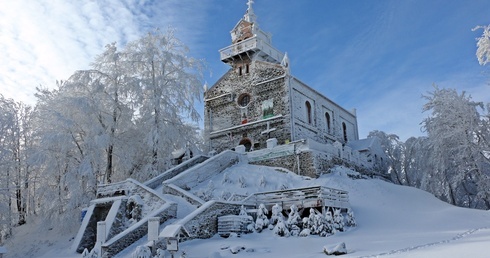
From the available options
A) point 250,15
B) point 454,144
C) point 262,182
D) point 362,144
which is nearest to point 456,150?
point 454,144

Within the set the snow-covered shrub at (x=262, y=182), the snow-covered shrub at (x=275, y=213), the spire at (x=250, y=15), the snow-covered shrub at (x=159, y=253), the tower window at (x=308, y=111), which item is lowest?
the snow-covered shrub at (x=159, y=253)

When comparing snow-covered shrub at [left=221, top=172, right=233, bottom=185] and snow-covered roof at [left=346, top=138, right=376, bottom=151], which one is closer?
snow-covered shrub at [left=221, top=172, right=233, bottom=185]

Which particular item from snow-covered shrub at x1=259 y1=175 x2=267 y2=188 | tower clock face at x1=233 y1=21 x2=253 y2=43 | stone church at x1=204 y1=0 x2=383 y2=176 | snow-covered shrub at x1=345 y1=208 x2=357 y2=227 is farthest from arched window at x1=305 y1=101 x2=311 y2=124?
snow-covered shrub at x1=345 y1=208 x2=357 y2=227

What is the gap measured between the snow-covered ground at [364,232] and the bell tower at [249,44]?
10.2 metres

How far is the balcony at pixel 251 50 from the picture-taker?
31.1 meters

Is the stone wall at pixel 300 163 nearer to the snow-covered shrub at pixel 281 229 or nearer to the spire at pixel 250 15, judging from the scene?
the snow-covered shrub at pixel 281 229

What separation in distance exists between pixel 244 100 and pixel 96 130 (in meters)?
11.4

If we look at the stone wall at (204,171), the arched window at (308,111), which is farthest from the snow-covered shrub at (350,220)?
the arched window at (308,111)

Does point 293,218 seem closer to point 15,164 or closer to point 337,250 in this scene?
point 337,250

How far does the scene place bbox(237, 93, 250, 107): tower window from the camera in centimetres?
3060

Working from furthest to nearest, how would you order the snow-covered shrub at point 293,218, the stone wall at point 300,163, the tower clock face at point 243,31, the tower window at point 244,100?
1. the tower clock face at point 243,31
2. the tower window at point 244,100
3. the stone wall at point 300,163
4. the snow-covered shrub at point 293,218

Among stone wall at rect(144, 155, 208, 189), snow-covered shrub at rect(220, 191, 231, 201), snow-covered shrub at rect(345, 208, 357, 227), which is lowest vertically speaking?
snow-covered shrub at rect(345, 208, 357, 227)

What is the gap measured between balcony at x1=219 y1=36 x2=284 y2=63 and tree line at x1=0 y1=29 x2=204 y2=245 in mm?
4220

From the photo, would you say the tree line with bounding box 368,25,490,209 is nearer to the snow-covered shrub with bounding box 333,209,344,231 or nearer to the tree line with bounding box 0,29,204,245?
the snow-covered shrub with bounding box 333,209,344,231
